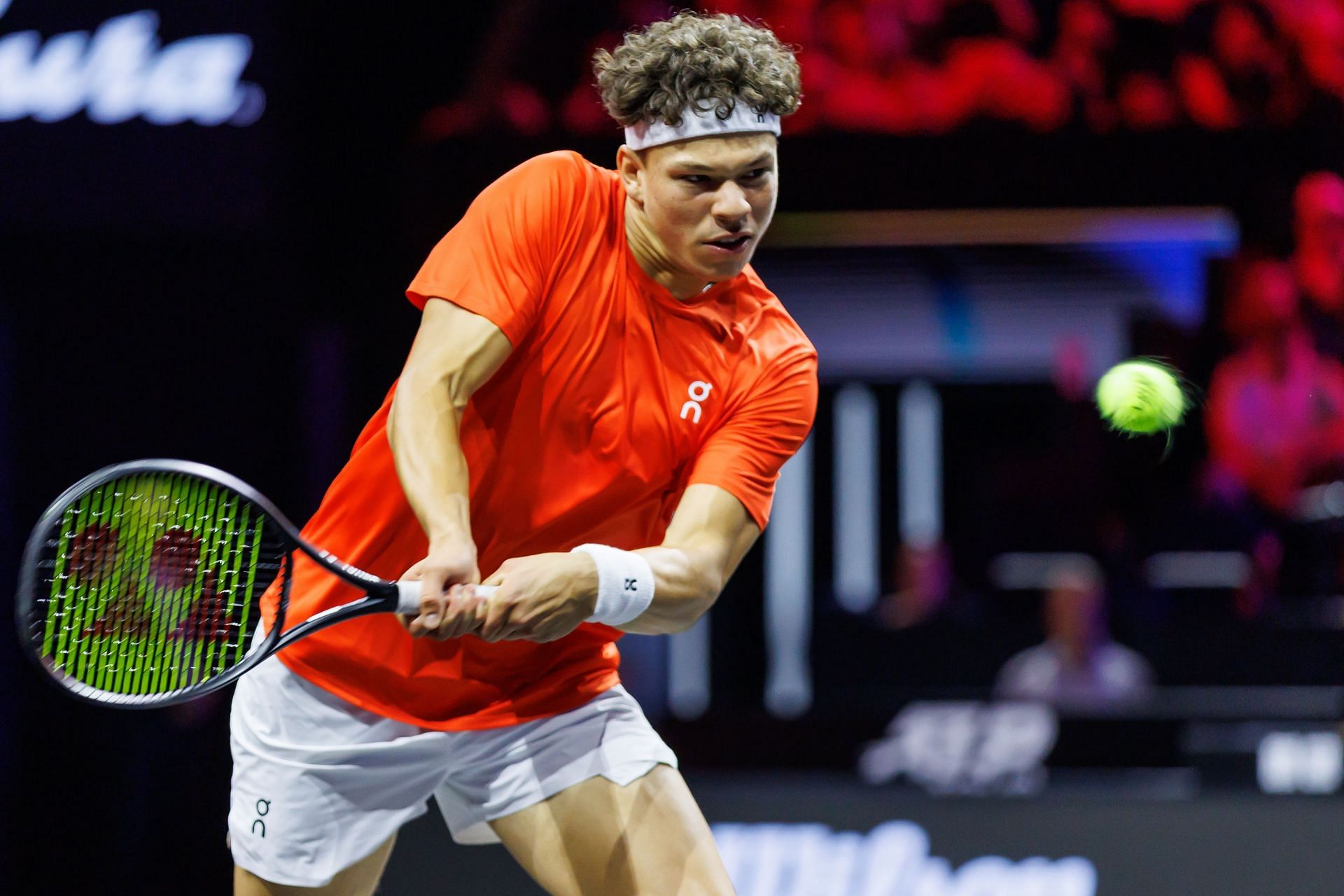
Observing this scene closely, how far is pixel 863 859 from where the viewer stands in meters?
4.45

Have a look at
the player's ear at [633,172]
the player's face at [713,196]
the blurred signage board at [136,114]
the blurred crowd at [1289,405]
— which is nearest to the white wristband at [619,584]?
the player's face at [713,196]

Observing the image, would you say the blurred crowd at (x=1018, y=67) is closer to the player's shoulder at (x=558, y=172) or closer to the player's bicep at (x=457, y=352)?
the player's shoulder at (x=558, y=172)

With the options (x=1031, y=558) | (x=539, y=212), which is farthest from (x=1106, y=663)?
(x=539, y=212)

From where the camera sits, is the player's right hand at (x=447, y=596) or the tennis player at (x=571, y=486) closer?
the player's right hand at (x=447, y=596)

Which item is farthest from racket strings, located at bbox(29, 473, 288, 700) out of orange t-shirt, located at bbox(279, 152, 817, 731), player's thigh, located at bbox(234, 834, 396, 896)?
player's thigh, located at bbox(234, 834, 396, 896)

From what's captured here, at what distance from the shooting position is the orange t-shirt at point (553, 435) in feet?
9.11

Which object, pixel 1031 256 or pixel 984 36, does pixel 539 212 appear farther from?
pixel 1031 256

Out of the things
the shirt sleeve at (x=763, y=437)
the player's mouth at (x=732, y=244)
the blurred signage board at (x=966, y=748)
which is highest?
the player's mouth at (x=732, y=244)

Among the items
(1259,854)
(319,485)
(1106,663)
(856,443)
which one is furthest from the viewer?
(856,443)

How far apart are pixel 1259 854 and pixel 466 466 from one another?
267cm

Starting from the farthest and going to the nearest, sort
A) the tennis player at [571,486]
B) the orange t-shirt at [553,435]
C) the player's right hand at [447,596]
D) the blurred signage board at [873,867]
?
the blurred signage board at [873,867], the orange t-shirt at [553,435], the tennis player at [571,486], the player's right hand at [447,596]

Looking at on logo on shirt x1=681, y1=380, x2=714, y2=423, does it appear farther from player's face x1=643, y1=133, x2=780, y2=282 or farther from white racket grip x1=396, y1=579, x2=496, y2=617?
white racket grip x1=396, y1=579, x2=496, y2=617

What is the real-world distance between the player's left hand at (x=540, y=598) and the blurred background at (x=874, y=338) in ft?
12.5

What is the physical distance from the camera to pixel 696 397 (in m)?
2.87
